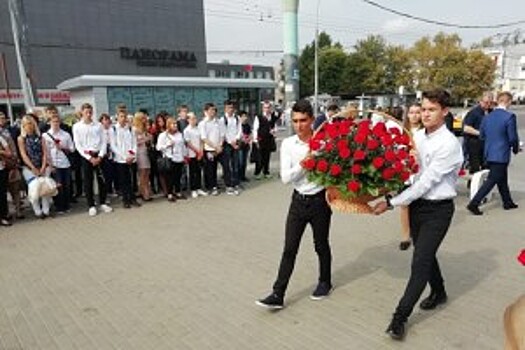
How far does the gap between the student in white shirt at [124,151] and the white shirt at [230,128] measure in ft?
6.90

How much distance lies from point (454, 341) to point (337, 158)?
1.65 metres

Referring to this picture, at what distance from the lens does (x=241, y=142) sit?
1113cm

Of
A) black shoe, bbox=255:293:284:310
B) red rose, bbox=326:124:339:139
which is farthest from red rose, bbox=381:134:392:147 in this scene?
black shoe, bbox=255:293:284:310

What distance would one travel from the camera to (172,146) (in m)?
9.40

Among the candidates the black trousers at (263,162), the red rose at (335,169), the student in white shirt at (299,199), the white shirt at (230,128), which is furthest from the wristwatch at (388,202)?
the black trousers at (263,162)

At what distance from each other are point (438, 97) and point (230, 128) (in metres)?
7.07

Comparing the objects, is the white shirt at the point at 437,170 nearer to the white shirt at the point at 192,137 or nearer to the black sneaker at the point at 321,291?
the black sneaker at the point at 321,291

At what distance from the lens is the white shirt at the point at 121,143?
29.0 feet

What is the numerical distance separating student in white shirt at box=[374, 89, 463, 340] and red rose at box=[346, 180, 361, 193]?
27 cm

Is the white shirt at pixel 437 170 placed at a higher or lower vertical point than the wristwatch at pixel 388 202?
higher

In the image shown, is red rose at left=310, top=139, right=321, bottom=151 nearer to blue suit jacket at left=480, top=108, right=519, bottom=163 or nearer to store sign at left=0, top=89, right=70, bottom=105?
blue suit jacket at left=480, top=108, right=519, bottom=163

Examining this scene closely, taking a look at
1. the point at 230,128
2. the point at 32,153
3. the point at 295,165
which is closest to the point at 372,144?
the point at 295,165

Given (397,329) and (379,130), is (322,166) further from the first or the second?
(397,329)

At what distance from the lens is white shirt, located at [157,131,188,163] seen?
30.7 feet
